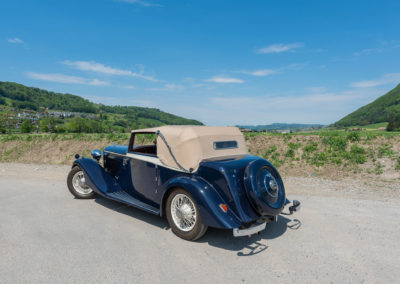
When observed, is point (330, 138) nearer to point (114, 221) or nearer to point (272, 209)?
point (272, 209)

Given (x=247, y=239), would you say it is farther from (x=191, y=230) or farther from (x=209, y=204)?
(x=209, y=204)

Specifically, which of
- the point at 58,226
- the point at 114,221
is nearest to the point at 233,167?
the point at 114,221

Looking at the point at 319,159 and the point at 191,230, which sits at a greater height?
the point at 319,159

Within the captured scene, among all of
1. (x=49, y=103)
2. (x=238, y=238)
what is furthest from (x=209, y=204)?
(x=49, y=103)

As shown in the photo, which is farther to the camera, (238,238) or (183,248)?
(238,238)

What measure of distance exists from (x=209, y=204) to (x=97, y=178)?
10.2 feet

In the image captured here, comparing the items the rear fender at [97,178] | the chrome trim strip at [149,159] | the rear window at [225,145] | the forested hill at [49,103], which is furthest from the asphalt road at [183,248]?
the forested hill at [49,103]

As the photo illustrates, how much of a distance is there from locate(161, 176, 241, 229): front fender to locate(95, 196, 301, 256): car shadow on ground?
527 millimetres

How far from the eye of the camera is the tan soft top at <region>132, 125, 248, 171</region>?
13.9 feet

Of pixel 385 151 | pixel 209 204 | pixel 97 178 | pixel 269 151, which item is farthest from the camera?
pixel 269 151

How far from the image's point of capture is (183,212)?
3.96 meters

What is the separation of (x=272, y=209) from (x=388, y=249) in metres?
1.80

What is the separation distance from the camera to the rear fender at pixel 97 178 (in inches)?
209

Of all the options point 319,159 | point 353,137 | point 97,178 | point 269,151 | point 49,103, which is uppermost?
point 49,103
